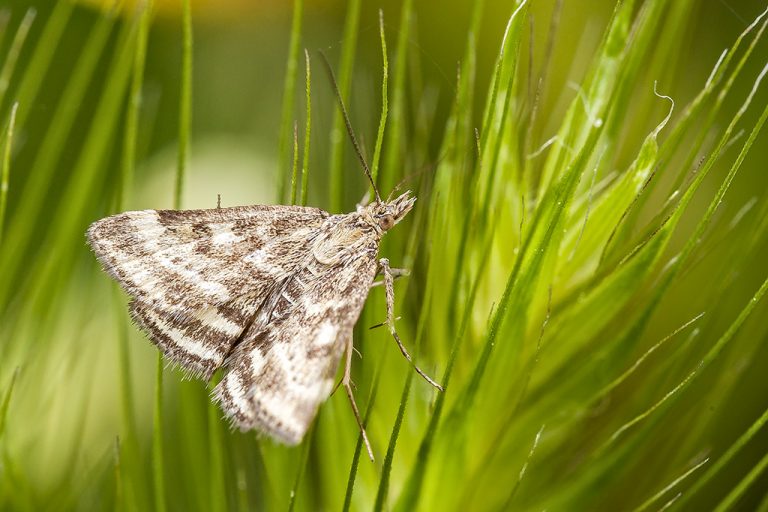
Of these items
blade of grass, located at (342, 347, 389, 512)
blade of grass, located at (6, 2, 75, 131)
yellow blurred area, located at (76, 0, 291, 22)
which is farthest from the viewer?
yellow blurred area, located at (76, 0, 291, 22)

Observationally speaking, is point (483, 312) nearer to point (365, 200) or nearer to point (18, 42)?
point (365, 200)

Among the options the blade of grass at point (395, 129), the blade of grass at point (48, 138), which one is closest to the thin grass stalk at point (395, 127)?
the blade of grass at point (395, 129)

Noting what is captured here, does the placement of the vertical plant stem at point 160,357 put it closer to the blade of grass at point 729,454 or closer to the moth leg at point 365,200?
the moth leg at point 365,200

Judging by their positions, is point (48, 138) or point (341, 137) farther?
point (48, 138)

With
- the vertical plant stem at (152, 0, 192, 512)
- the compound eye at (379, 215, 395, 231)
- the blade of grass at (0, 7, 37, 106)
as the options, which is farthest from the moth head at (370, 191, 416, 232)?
the blade of grass at (0, 7, 37, 106)

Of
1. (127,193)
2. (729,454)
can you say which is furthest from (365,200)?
(729,454)

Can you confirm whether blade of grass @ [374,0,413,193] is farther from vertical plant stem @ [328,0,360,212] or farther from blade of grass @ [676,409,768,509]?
blade of grass @ [676,409,768,509]
